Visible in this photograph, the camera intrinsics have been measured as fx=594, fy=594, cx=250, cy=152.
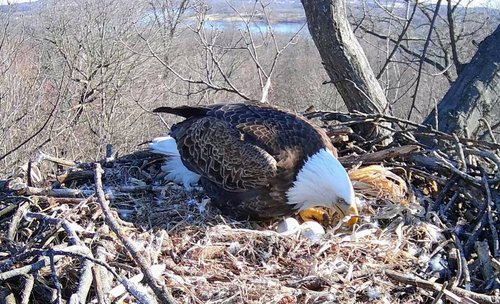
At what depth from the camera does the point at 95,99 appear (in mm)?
13883

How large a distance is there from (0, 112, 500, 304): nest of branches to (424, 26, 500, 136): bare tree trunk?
348 millimetres

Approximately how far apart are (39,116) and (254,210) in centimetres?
1023

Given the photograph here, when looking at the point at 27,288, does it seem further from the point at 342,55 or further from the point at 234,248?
the point at 342,55

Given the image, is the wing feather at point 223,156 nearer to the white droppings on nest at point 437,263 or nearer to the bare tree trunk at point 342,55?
the white droppings on nest at point 437,263

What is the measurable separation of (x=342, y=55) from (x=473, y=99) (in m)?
1.03

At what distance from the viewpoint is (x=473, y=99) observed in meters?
4.45

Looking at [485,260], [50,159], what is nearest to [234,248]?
[485,260]

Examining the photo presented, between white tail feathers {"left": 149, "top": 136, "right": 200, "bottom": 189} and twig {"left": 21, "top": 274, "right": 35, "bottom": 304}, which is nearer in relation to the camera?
twig {"left": 21, "top": 274, "right": 35, "bottom": 304}

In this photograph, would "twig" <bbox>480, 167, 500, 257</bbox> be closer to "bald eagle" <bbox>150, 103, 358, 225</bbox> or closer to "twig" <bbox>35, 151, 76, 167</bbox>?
"bald eagle" <bbox>150, 103, 358, 225</bbox>

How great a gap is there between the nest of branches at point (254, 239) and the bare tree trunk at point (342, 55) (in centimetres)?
42

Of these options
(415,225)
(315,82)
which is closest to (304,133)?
(415,225)

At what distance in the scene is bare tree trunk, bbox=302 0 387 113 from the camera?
439 cm

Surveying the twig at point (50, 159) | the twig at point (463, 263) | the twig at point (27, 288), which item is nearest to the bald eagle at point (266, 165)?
the twig at point (463, 263)

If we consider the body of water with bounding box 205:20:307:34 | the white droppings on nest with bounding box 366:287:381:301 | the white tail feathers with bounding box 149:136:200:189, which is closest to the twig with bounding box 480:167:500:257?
the white droppings on nest with bounding box 366:287:381:301
